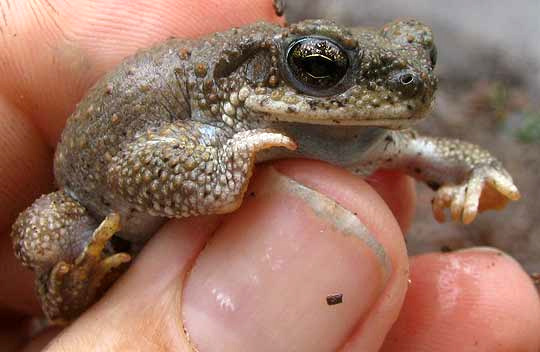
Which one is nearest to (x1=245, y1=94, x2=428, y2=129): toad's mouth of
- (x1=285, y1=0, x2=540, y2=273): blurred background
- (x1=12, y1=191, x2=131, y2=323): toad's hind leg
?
(x1=12, y1=191, x2=131, y2=323): toad's hind leg

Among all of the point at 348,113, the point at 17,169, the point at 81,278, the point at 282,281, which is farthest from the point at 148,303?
the point at 17,169

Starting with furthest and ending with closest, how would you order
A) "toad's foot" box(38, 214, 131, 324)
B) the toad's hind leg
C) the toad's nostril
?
the toad's hind leg, "toad's foot" box(38, 214, 131, 324), the toad's nostril

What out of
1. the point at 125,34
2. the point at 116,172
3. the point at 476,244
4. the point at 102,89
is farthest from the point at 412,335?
the point at 476,244

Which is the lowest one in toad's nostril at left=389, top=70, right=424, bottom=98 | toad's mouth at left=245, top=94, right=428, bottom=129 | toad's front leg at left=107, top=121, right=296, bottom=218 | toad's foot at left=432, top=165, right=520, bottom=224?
toad's foot at left=432, top=165, right=520, bottom=224

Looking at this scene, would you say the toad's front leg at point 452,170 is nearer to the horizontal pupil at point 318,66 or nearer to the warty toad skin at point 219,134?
the warty toad skin at point 219,134

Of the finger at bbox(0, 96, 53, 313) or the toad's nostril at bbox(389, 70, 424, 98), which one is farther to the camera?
the finger at bbox(0, 96, 53, 313)

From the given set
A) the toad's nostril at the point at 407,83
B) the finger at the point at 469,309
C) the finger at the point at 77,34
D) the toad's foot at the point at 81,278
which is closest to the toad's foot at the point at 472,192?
the finger at the point at 469,309

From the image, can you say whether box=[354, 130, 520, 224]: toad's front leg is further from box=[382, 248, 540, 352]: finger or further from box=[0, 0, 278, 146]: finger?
box=[0, 0, 278, 146]: finger

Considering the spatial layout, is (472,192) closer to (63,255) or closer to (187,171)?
(187,171)
